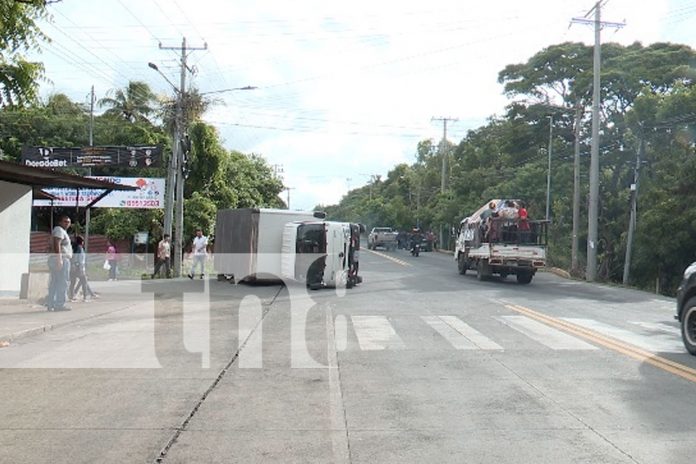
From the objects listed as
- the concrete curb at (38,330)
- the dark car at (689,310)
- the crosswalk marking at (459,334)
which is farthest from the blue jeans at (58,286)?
the dark car at (689,310)

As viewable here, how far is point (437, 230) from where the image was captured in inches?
2852

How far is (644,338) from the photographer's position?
11.5m

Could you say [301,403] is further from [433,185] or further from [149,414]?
[433,185]

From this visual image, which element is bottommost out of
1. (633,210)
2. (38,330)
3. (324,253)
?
(38,330)

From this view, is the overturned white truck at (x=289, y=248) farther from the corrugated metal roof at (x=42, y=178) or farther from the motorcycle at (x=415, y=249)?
the motorcycle at (x=415, y=249)

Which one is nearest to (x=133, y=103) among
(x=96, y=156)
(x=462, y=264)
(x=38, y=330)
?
(x=96, y=156)

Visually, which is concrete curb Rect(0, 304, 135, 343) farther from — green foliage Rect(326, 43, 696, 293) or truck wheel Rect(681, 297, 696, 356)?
green foliage Rect(326, 43, 696, 293)

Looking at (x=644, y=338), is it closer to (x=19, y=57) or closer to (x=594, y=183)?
(x=19, y=57)

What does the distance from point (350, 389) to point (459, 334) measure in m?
4.52

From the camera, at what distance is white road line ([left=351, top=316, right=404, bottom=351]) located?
34.2ft

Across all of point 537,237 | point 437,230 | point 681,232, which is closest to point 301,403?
point 537,237

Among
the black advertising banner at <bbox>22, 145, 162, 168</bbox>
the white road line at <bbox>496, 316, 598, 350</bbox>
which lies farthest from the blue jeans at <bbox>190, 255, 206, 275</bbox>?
the white road line at <bbox>496, 316, 598, 350</bbox>

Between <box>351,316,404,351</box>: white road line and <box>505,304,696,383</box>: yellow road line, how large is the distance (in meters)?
3.11

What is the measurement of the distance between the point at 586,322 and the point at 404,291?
7.15 meters
